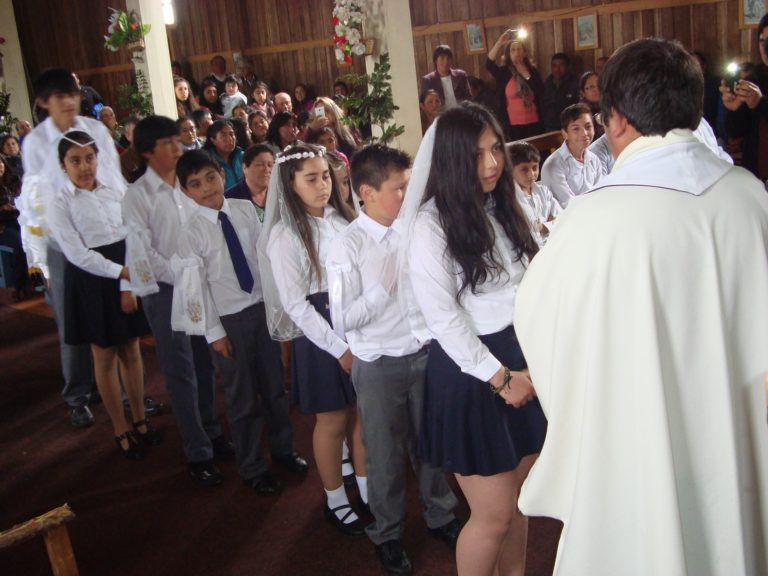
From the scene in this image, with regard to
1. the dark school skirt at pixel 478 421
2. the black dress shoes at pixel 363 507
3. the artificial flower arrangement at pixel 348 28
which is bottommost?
the black dress shoes at pixel 363 507

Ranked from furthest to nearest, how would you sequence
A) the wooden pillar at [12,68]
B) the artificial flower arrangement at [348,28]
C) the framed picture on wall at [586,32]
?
the wooden pillar at [12,68], the framed picture on wall at [586,32], the artificial flower arrangement at [348,28]

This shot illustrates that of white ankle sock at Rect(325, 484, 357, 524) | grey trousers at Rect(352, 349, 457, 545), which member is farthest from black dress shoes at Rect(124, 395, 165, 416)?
grey trousers at Rect(352, 349, 457, 545)

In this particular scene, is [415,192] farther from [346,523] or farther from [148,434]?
[148,434]

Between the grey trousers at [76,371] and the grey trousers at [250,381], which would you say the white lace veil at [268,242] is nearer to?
the grey trousers at [250,381]

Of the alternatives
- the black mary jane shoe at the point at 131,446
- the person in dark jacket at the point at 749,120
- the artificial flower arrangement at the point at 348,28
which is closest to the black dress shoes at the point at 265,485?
the black mary jane shoe at the point at 131,446

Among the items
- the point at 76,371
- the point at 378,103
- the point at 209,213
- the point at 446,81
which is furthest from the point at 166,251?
the point at 446,81

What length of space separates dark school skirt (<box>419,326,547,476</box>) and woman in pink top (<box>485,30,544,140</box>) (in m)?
5.96

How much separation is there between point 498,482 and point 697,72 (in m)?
1.02

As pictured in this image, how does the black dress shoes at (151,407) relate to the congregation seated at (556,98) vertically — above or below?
below

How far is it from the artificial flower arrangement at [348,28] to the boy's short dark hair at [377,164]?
8.72ft

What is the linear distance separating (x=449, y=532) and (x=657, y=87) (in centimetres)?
172

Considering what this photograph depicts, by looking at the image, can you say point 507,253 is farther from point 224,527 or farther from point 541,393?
point 224,527

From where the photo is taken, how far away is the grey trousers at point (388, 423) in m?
2.37

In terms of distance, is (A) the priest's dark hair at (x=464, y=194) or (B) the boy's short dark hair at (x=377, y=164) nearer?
(A) the priest's dark hair at (x=464, y=194)
